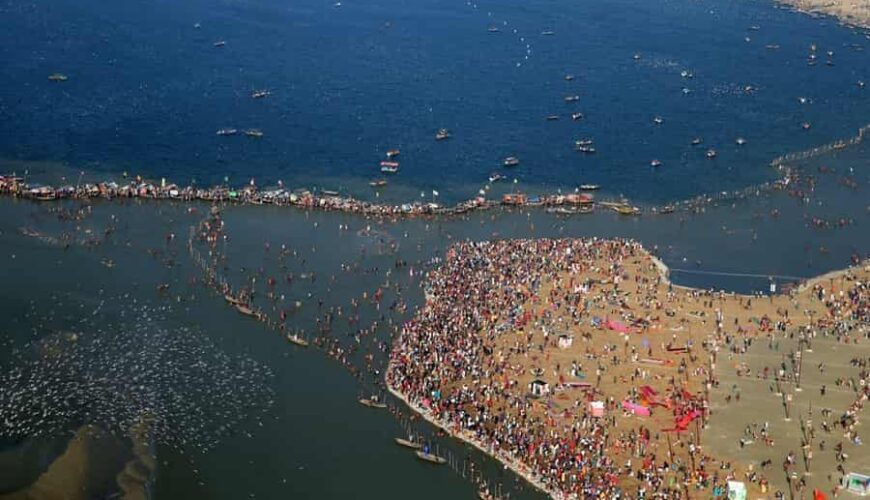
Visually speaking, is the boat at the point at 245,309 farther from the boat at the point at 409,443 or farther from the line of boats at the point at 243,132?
the line of boats at the point at 243,132

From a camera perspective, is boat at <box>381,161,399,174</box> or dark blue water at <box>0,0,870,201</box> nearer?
boat at <box>381,161,399,174</box>

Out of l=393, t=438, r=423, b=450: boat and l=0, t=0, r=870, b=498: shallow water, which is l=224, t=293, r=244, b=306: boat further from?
→ l=393, t=438, r=423, b=450: boat

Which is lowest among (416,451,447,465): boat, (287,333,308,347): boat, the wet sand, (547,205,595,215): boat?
(416,451,447,465): boat

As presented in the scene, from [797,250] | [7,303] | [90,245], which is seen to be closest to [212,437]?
[7,303]

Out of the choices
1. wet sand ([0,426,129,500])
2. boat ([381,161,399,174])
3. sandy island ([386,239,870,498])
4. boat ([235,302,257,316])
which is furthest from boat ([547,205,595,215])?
wet sand ([0,426,129,500])

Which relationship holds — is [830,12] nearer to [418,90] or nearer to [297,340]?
[418,90]

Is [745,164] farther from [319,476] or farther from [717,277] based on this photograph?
[319,476]

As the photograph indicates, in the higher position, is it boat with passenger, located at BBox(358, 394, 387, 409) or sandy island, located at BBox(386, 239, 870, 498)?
sandy island, located at BBox(386, 239, 870, 498)

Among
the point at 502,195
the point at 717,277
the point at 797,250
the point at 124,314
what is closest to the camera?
the point at 124,314
